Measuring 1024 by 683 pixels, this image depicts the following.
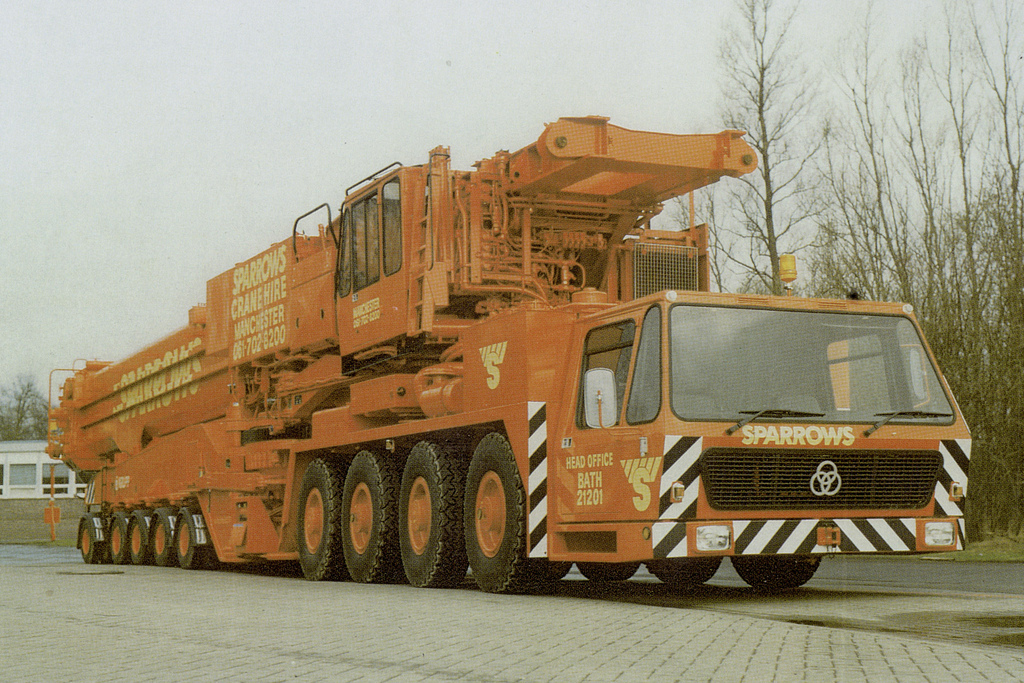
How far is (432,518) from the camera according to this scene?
12.3 m

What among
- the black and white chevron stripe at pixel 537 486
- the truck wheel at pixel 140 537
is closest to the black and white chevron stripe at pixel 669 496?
the black and white chevron stripe at pixel 537 486

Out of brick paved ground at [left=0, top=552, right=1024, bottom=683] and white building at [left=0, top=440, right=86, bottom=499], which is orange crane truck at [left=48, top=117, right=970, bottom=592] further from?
white building at [left=0, top=440, right=86, bottom=499]

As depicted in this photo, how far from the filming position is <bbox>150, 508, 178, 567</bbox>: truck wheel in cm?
2044

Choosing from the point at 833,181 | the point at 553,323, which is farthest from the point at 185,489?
the point at 833,181

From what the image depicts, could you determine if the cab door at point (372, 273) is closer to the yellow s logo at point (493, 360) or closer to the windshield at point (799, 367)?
the yellow s logo at point (493, 360)

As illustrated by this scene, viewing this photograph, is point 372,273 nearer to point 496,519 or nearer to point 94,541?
point 496,519

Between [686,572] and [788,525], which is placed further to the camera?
[686,572]

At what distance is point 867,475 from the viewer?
10.1 meters

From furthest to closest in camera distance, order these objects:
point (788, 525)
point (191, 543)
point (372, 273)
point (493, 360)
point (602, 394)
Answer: point (191, 543), point (372, 273), point (493, 360), point (602, 394), point (788, 525)

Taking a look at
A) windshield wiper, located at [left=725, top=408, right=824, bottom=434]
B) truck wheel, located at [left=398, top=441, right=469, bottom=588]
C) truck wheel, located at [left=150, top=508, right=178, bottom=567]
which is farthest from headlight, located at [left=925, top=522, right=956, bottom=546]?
truck wheel, located at [left=150, top=508, right=178, bottom=567]

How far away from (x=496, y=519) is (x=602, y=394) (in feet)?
6.67

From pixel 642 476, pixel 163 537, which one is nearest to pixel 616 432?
pixel 642 476

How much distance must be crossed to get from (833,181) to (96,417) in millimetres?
14685

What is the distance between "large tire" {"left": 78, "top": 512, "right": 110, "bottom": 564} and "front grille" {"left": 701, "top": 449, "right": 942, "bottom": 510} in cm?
1700
